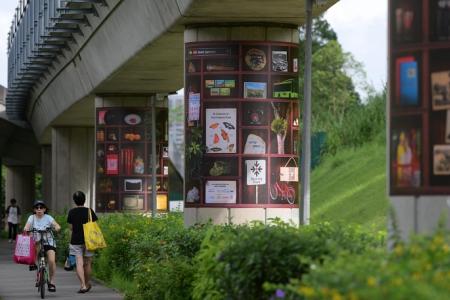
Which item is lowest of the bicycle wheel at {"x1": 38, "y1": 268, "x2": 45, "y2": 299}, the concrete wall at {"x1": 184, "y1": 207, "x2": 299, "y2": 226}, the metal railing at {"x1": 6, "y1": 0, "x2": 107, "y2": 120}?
the bicycle wheel at {"x1": 38, "y1": 268, "x2": 45, "y2": 299}

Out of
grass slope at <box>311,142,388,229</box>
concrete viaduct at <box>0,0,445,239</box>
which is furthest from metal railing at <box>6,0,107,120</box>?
grass slope at <box>311,142,388,229</box>

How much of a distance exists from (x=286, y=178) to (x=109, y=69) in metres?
9.21

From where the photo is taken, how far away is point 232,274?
37.5ft

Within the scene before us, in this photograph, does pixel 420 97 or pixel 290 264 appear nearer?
pixel 420 97

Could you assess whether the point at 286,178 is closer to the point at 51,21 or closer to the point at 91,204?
the point at 51,21

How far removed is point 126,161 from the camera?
36.4m

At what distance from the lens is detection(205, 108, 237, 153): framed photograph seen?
69.1 feet

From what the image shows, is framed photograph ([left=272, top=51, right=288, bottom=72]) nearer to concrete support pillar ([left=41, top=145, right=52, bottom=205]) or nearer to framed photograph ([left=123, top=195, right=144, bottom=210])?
framed photograph ([left=123, top=195, right=144, bottom=210])

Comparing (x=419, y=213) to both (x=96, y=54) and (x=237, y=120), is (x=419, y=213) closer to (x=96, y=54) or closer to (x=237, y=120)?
(x=237, y=120)

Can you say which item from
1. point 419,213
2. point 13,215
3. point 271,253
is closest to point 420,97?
point 419,213

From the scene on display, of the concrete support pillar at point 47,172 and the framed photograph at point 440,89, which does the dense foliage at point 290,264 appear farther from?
the concrete support pillar at point 47,172

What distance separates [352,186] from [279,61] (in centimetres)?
1780

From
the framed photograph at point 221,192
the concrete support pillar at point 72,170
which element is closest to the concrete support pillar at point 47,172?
the concrete support pillar at point 72,170

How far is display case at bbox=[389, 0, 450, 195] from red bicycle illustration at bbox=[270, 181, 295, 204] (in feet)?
36.2
